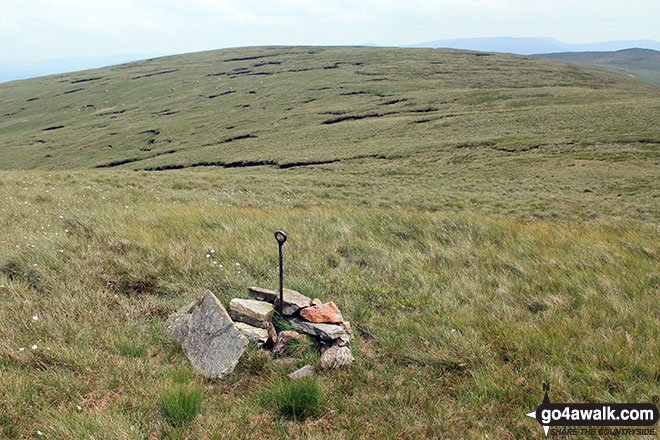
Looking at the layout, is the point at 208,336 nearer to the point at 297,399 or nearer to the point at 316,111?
the point at 297,399

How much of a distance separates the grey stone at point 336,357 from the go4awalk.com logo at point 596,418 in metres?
1.53

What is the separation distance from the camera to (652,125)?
40.8 metres

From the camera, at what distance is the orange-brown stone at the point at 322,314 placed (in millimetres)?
3729

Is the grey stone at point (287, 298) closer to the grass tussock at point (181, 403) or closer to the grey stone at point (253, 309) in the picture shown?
the grey stone at point (253, 309)

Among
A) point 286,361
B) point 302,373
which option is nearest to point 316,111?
point 286,361

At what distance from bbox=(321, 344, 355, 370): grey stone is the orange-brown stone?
349 mm

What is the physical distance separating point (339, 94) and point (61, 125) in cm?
7007

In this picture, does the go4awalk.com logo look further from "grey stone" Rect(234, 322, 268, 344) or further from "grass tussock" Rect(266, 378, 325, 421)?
"grey stone" Rect(234, 322, 268, 344)

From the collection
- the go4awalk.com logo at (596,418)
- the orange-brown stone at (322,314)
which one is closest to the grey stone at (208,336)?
the orange-brown stone at (322,314)

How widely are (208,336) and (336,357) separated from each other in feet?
4.23

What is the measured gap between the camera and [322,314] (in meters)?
3.77

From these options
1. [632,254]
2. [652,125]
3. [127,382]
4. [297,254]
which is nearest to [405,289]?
[297,254]

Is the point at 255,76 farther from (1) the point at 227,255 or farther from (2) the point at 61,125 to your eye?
(1) the point at 227,255

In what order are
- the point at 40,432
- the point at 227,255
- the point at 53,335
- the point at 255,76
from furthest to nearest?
1. the point at 255,76
2. the point at 227,255
3. the point at 53,335
4. the point at 40,432
